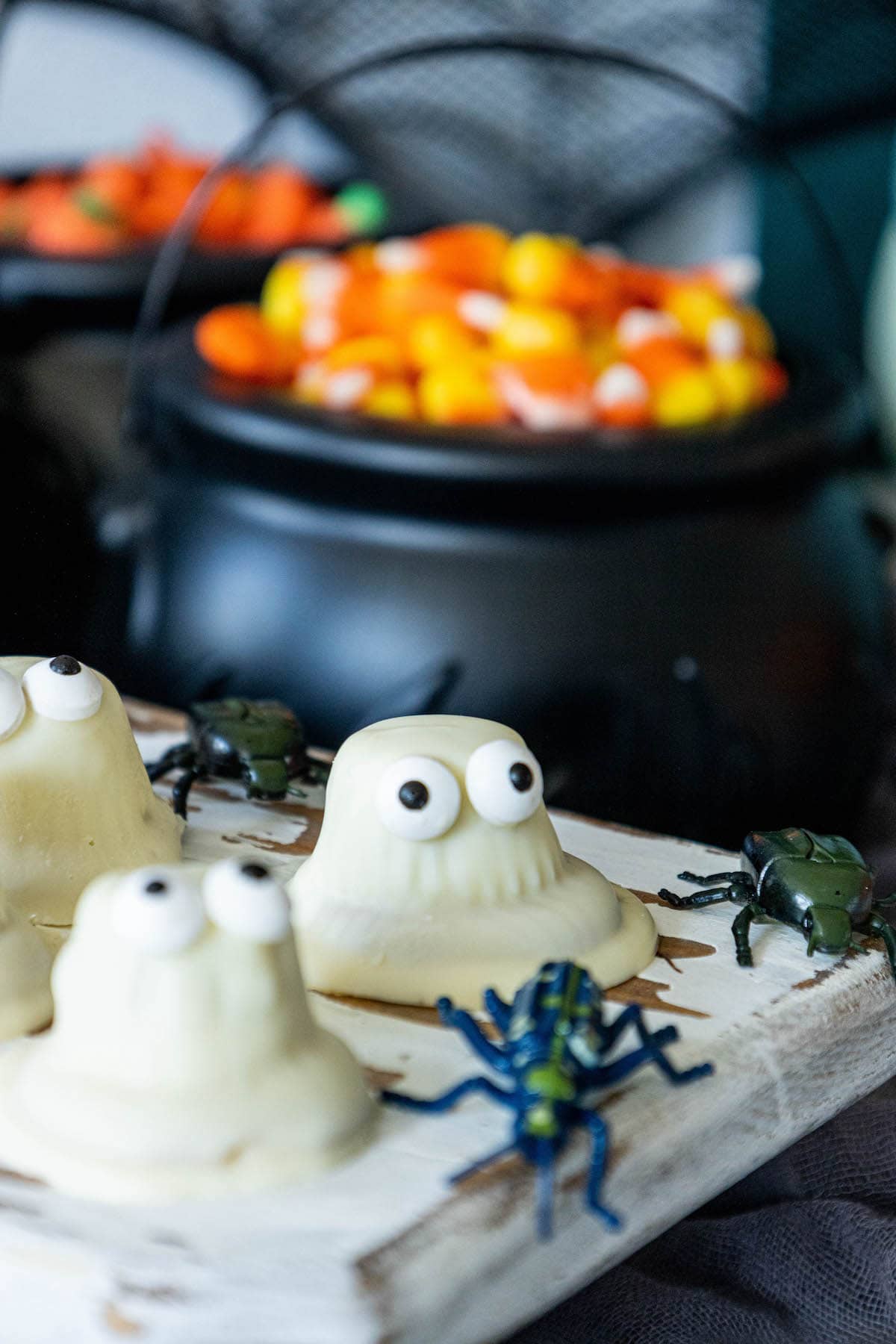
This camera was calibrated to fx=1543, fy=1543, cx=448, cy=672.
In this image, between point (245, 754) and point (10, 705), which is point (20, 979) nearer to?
point (10, 705)

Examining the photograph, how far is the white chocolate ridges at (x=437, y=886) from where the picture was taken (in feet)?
2.56

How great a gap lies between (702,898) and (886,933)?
0.10 meters

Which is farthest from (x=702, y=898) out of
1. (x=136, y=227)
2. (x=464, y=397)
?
(x=136, y=227)

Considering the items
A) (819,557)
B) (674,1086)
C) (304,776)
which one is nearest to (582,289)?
(819,557)

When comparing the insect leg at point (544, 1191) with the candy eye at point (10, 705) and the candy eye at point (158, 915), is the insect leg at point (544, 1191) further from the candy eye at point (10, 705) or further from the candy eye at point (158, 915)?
the candy eye at point (10, 705)

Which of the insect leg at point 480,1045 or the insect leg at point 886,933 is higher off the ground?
the insect leg at point 480,1045

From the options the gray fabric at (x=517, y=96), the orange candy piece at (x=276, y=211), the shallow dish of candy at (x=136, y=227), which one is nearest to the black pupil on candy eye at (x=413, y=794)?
the shallow dish of candy at (x=136, y=227)

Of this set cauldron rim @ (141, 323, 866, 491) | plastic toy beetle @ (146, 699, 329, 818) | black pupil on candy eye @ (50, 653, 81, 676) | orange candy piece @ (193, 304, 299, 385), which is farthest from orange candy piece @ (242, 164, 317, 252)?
black pupil on candy eye @ (50, 653, 81, 676)

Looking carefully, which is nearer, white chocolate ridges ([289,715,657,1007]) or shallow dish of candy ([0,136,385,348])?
white chocolate ridges ([289,715,657,1007])

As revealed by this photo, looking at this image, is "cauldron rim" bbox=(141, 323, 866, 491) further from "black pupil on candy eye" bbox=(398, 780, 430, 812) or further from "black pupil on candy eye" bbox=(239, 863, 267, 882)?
"black pupil on candy eye" bbox=(239, 863, 267, 882)

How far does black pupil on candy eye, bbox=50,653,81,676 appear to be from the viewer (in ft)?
2.74

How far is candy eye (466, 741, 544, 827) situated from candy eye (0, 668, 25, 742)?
245 mm

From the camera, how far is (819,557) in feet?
5.05

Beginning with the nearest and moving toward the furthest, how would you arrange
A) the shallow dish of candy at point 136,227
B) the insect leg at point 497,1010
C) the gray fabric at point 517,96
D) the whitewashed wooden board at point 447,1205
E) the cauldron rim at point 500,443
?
the whitewashed wooden board at point 447,1205 → the insect leg at point 497,1010 → the cauldron rim at point 500,443 → the shallow dish of candy at point 136,227 → the gray fabric at point 517,96
